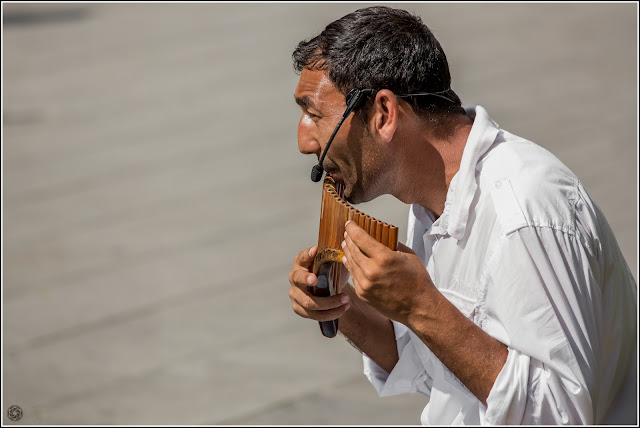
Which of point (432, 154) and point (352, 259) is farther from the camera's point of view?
point (432, 154)

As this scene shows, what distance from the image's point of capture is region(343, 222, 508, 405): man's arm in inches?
86.0

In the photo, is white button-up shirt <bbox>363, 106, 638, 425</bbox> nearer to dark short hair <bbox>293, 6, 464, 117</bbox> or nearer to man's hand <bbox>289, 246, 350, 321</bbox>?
dark short hair <bbox>293, 6, 464, 117</bbox>

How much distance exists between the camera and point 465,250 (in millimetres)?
2455

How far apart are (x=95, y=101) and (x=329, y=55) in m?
6.76

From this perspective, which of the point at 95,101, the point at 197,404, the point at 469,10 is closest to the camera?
the point at 197,404

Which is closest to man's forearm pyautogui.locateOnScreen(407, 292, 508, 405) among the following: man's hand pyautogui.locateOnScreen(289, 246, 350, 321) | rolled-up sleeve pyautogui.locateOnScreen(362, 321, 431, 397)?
man's hand pyautogui.locateOnScreen(289, 246, 350, 321)

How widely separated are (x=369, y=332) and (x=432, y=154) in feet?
2.19

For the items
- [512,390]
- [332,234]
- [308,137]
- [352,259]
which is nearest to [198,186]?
[308,137]

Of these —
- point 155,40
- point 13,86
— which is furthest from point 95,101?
point 155,40

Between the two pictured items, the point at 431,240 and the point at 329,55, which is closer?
the point at 329,55

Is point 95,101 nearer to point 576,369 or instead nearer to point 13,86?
point 13,86

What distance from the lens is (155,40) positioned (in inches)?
419

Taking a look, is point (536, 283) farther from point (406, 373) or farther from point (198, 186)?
point (198, 186)

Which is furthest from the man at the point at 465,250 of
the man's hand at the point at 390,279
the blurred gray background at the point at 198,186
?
the blurred gray background at the point at 198,186
